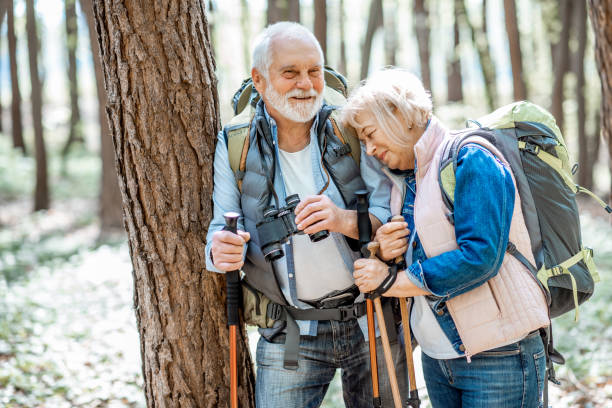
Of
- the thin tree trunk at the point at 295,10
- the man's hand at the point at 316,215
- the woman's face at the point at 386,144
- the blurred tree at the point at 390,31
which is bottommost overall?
the man's hand at the point at 316,215

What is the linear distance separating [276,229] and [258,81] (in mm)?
790

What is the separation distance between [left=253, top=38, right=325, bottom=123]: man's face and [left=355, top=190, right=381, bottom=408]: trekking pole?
1.62ft

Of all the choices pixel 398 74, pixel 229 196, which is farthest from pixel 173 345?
pixel 398 74

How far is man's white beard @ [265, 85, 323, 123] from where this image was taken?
2666mm

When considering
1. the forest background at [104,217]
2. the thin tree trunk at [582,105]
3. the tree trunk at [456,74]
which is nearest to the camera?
the forest background at [104,217]

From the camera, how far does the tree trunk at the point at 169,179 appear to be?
2688mm

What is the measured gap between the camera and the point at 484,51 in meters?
18.6

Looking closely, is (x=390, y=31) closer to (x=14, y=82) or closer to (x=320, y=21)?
(x=14, y=82)

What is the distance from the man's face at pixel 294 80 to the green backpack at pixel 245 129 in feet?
0.54

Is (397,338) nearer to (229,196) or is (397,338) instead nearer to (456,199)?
(456,199)

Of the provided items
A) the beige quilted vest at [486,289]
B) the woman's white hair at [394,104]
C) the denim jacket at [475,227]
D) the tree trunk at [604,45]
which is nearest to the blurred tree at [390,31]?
the tree trunk at [604,45]

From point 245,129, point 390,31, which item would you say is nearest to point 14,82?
point 390,31

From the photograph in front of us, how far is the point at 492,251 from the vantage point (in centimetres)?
213

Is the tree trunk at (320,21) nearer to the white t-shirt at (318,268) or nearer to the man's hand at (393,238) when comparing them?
the white t-shirt at (318,268)
